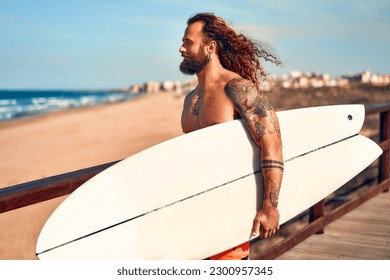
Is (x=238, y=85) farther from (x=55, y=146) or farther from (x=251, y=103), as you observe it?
(x=55, y=146)

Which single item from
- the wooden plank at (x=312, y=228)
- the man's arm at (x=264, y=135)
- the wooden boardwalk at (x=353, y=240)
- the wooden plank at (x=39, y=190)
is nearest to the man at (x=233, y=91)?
the man's arm at (x=264, y=135)

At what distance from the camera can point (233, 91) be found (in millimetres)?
1970

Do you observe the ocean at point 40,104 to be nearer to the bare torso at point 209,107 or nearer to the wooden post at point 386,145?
the wooden post at point 386,145

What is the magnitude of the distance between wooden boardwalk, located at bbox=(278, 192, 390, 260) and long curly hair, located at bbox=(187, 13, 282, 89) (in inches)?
64.0

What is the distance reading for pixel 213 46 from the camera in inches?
81.5

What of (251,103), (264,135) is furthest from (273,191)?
(251,103)

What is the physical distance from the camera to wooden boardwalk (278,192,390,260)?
3.44m

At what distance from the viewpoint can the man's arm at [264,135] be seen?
196 centimetres

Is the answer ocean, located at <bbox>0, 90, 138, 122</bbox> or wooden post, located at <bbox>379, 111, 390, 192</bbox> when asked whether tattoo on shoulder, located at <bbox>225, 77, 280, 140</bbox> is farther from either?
ocean, located at <bbox>0, 90, 138, 122</bbox>

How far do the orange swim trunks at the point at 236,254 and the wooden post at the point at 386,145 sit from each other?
288 cm

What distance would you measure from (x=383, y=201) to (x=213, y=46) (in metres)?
3.20

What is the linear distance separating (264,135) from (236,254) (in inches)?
23.6

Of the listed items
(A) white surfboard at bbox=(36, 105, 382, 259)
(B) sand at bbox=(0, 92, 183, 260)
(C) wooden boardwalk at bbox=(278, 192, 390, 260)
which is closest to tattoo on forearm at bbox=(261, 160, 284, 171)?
(A) white surfboard at bbox=(36, 105, 382, 259)

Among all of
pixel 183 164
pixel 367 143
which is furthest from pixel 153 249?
pixel 367 143
